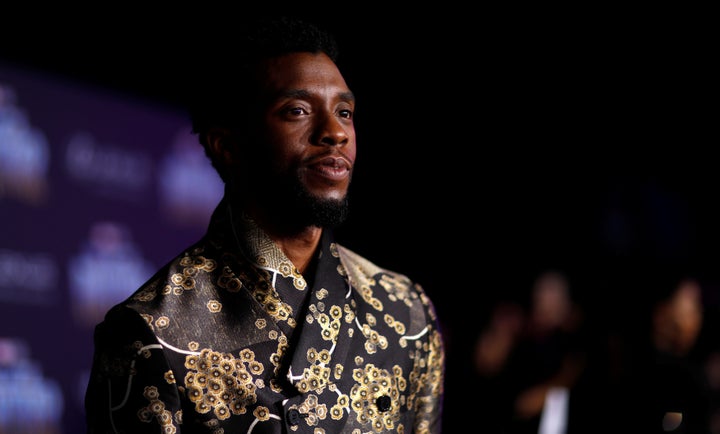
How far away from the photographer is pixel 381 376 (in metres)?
1.42

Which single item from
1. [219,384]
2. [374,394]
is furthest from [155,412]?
[374,394]

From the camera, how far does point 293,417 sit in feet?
4.16

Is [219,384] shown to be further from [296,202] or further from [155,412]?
[296,202]

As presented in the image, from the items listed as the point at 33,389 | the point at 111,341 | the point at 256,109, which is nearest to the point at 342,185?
the point at 256,109

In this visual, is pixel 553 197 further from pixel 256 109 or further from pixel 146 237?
pixel 256 109

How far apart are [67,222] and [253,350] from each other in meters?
2.19

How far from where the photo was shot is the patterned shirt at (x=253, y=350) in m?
1.24

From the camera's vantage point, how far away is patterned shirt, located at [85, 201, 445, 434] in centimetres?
124

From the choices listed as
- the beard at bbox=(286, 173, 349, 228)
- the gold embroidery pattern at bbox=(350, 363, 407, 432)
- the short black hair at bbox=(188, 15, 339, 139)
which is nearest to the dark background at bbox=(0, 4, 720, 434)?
the short black hair at bbox=(188, 15, 339, 139)

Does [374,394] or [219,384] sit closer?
[219,384]

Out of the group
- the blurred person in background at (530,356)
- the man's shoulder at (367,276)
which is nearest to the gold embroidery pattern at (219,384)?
the man's shoulder at (367,276)

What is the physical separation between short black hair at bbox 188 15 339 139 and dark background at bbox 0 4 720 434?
209 centimetres

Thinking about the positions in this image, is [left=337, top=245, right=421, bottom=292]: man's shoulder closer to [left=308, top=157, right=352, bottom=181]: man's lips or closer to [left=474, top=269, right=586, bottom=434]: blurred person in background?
[left=308, top=157, right=352, bottom=181]: man's lips

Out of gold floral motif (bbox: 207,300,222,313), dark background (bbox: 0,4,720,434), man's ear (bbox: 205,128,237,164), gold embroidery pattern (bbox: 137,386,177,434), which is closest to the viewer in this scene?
gold embroidery pattern (bbox: 137,386,177,434)
